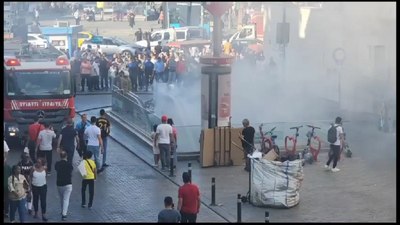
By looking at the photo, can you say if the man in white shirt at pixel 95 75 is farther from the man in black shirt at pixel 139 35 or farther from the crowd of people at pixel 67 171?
the man in black shirt at pixel 139 35

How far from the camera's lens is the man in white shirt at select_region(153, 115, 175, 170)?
19.3 meters

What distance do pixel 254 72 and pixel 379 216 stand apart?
603 inches

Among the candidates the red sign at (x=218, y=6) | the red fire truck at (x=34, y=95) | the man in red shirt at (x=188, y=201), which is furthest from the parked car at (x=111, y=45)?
the man in red shirt at (x=188, y=201)

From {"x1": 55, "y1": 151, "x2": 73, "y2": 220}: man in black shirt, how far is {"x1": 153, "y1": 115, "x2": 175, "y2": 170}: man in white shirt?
3.92 metres

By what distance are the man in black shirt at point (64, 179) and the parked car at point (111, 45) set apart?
80.7 feet

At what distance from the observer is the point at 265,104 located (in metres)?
26.2

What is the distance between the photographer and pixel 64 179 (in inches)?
609

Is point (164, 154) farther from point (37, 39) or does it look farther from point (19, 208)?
point (37, 39)

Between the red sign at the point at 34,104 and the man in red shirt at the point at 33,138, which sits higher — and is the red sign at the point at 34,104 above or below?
above

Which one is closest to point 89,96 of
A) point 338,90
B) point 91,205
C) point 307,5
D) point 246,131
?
point 338,90

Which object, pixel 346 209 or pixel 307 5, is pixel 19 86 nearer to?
pixel 346 209

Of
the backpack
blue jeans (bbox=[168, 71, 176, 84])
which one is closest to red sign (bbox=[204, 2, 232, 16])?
the backpack

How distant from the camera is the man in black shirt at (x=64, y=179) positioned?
1538 centimetres

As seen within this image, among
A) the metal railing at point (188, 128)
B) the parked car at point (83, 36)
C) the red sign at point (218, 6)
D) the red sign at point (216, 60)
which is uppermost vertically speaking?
the red sign at point (218, 6)
